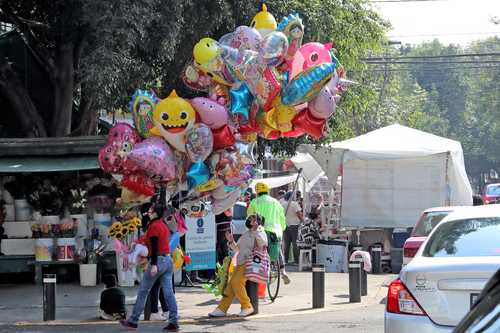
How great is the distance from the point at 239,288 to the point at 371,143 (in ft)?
34.5

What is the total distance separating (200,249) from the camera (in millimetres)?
18094

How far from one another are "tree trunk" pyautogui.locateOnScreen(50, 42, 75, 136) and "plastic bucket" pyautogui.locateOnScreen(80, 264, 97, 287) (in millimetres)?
4345

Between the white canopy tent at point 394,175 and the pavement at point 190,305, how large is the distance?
476 centimetres

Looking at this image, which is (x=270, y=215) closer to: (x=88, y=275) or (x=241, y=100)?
(x=241, y=100)

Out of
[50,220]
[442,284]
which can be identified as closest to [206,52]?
[50,220]

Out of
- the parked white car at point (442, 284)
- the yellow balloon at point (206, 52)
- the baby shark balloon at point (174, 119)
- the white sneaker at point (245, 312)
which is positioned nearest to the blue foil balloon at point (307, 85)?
the yellow balloon at point (206, 52)

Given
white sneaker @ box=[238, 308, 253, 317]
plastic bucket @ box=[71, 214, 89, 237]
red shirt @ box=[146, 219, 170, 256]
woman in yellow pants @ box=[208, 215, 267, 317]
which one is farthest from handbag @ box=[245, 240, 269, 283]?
plastic bucket @ box=[71, 214, 89, 237]

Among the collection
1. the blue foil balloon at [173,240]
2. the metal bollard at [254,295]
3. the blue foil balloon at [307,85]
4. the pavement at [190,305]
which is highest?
the blue foil balloon at [307,85]

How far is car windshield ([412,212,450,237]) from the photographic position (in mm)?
16188

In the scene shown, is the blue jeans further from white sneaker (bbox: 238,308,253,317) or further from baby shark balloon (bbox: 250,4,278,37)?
baby shark balloon (bbox: 250,4,278,37)

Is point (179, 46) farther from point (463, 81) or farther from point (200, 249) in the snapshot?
point (463, 81)

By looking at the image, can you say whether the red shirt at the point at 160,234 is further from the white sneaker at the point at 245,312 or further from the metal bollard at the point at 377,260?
the metal bollard at the point at 377,260

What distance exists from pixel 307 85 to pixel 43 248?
272 inches

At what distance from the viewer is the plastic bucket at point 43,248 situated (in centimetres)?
1786
